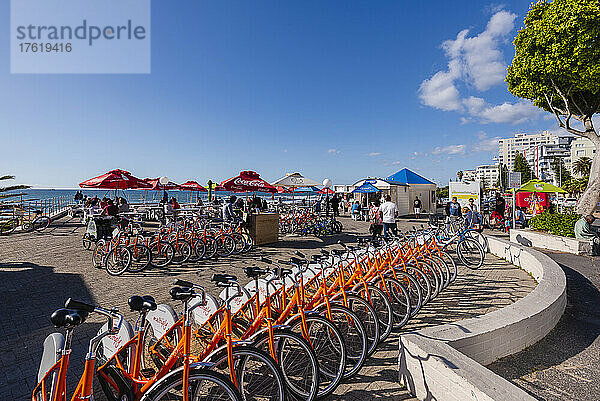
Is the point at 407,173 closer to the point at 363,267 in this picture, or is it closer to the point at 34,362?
the point at 363,267

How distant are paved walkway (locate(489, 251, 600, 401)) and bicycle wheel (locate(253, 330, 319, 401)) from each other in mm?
1885

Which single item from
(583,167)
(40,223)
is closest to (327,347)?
(40,223)

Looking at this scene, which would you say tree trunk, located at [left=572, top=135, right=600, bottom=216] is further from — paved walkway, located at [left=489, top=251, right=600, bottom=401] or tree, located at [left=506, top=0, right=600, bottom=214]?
paved walkway, located at [left=489, top=251, right=600, bottom=401]

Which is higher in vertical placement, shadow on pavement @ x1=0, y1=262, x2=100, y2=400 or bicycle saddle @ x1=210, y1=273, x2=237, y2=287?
bicycle saddle @ x1=210, y1=273, x2=237, y2=287

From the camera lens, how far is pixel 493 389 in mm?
2258

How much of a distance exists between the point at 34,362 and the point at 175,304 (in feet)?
6.27

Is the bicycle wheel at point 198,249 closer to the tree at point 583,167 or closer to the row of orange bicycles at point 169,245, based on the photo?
the row of orange bicycles at point 169,245

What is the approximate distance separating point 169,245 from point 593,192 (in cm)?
1395

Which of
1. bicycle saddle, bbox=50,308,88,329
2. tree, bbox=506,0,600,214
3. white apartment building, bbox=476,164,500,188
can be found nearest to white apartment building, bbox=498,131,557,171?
white apartment building, bbox=476,164,500,188

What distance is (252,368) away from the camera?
96.8 inches

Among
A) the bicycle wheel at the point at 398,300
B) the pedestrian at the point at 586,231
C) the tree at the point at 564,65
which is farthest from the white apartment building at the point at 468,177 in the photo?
the bicycle wheel at the point at 398,300

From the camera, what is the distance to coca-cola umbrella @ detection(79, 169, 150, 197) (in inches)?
488

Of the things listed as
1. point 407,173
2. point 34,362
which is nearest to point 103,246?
point 34,362

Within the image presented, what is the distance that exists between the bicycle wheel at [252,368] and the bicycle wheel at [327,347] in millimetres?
512
